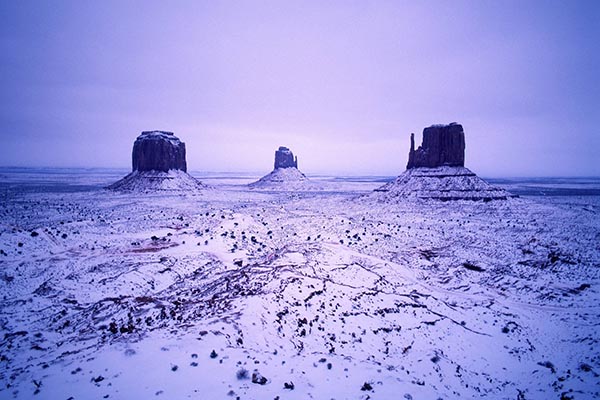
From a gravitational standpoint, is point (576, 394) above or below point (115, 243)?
below

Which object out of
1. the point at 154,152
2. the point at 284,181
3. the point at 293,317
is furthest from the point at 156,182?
the point at 293,317

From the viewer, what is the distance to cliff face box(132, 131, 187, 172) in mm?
A: 90562

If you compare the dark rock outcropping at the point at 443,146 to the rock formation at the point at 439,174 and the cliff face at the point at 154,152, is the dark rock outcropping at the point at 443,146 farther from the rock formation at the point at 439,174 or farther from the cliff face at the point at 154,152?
the cliff face at the point at 154,152

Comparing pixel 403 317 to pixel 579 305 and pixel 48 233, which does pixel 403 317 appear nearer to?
pixel 579 305

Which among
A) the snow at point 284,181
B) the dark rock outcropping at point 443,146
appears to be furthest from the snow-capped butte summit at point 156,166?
the dark rock outcropping at point 443,146

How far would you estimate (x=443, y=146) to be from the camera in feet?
226

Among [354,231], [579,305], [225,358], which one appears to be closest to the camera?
[225,358]

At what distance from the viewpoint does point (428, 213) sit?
1892 inches

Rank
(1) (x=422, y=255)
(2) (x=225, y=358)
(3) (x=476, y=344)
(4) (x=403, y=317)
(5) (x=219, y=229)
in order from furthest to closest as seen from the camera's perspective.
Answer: (5) (x=219, y=229) < (1) (x=422, y=255) < (4) (x=403, y=317) < (3) (x=476, y=344) < (2) (x=225, y=358)

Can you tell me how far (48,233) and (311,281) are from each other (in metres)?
26.3

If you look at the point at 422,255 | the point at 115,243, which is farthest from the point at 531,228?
the point at 115,243

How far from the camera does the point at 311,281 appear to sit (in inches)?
683

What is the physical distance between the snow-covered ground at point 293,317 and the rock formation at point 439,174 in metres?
31.6

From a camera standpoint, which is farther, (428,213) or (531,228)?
(428,213)
